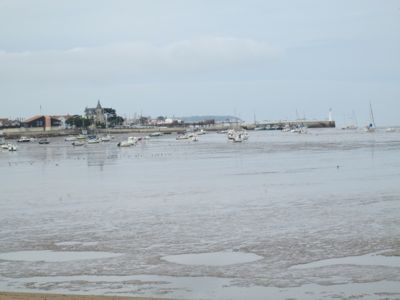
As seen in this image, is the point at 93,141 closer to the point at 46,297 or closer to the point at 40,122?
the point at 40,122

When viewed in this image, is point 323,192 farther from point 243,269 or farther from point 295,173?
point 243,269

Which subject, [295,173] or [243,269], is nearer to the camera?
[243,269]

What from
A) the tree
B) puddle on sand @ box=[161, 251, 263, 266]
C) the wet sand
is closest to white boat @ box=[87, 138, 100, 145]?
the tree

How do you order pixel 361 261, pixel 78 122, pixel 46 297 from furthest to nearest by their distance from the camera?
1. pixel 78 122
2. pixel 361 261
3. pixel 46 297

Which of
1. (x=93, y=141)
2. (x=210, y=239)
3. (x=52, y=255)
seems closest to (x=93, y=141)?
(x=93, y=141)

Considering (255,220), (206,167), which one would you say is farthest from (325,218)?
(206,167)

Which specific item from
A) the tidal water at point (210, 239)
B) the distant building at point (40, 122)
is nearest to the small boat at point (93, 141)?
the distant building at point (40, 122)

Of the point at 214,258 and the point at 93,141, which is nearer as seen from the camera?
the point at 214,258

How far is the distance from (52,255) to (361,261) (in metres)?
7.80

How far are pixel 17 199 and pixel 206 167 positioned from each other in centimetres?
2034

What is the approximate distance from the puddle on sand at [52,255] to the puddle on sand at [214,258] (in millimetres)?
1775

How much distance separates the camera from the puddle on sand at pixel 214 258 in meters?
15.5

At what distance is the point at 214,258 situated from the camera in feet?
52.4

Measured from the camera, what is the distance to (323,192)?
29.1m
